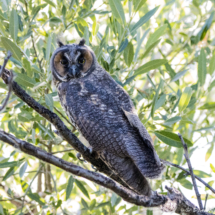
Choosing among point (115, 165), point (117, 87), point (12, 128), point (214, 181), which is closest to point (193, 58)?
point (117, 87)

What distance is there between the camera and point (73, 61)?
2.79 metres

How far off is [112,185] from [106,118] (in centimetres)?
84

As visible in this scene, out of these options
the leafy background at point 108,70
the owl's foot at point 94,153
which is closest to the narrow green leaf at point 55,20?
the leafy background at point 108,70

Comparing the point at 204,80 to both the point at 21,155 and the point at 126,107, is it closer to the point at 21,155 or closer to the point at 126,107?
the point at 126,107

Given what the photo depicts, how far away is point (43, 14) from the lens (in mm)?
2988

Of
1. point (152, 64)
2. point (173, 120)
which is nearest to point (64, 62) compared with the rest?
point (152, 64)

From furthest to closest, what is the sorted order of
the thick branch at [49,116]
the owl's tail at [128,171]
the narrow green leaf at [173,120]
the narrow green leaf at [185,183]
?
the narrow green leaf at [185,183]
the narrow green leaf at [173,120]
the owl's tail at [128,171]
the thick branch at [49,116]

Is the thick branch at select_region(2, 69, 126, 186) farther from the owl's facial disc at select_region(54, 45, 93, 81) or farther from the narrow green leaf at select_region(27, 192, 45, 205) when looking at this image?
the owl's facial disc at select_region(54, 45, 93, 81)

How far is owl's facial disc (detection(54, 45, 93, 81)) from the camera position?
9.09 feet

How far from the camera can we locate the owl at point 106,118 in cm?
227

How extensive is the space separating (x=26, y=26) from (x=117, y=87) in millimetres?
959

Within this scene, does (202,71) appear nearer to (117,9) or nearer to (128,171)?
(117,9)

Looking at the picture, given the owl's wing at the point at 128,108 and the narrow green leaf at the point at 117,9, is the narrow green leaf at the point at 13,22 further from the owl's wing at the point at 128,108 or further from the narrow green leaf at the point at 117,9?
the owl's wing at the point at 128,108

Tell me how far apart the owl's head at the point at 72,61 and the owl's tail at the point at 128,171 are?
869 mm
